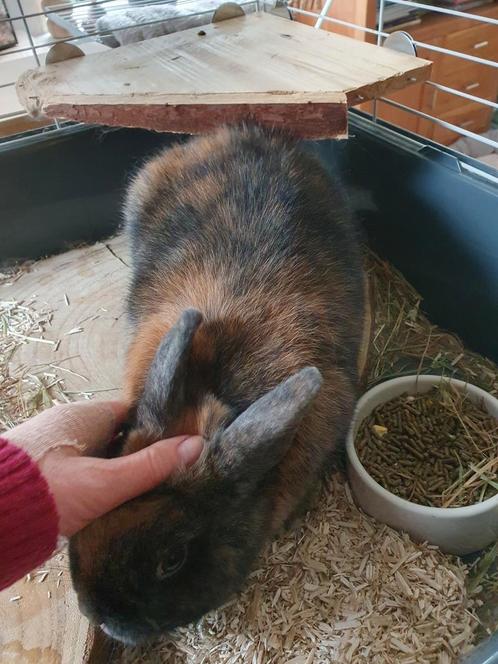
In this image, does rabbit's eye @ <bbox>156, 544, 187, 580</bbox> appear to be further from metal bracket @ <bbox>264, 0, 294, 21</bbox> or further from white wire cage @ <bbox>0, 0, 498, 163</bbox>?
metal bracket @ <bbox>264, 0, 294, 21</bbox>

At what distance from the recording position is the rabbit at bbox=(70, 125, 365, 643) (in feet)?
3.81

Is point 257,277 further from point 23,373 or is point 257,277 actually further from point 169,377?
point 23,373

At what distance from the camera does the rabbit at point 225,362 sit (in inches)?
45.7

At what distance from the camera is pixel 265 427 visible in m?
1.18

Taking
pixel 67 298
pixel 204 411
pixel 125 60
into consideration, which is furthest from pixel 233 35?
pixel 204 411

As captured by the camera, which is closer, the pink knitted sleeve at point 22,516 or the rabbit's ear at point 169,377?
the pink knitted sleeve at point 22,516

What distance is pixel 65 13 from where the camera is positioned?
3113 millimetres

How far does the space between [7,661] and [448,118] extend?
410 cm

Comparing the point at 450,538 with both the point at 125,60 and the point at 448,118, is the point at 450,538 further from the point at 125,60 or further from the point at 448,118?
the point at 448,118

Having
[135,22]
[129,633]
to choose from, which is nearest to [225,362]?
[129,633]

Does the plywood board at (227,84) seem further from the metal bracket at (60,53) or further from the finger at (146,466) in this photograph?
the finger at (146,466)

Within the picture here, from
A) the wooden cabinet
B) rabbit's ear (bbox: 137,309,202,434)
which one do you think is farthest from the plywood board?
the wooden cabinet

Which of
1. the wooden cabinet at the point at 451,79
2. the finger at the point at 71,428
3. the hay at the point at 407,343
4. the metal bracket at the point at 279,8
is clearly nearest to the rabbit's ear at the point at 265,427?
the finger at the point at 71,428

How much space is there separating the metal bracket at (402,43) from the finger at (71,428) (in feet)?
5.23
